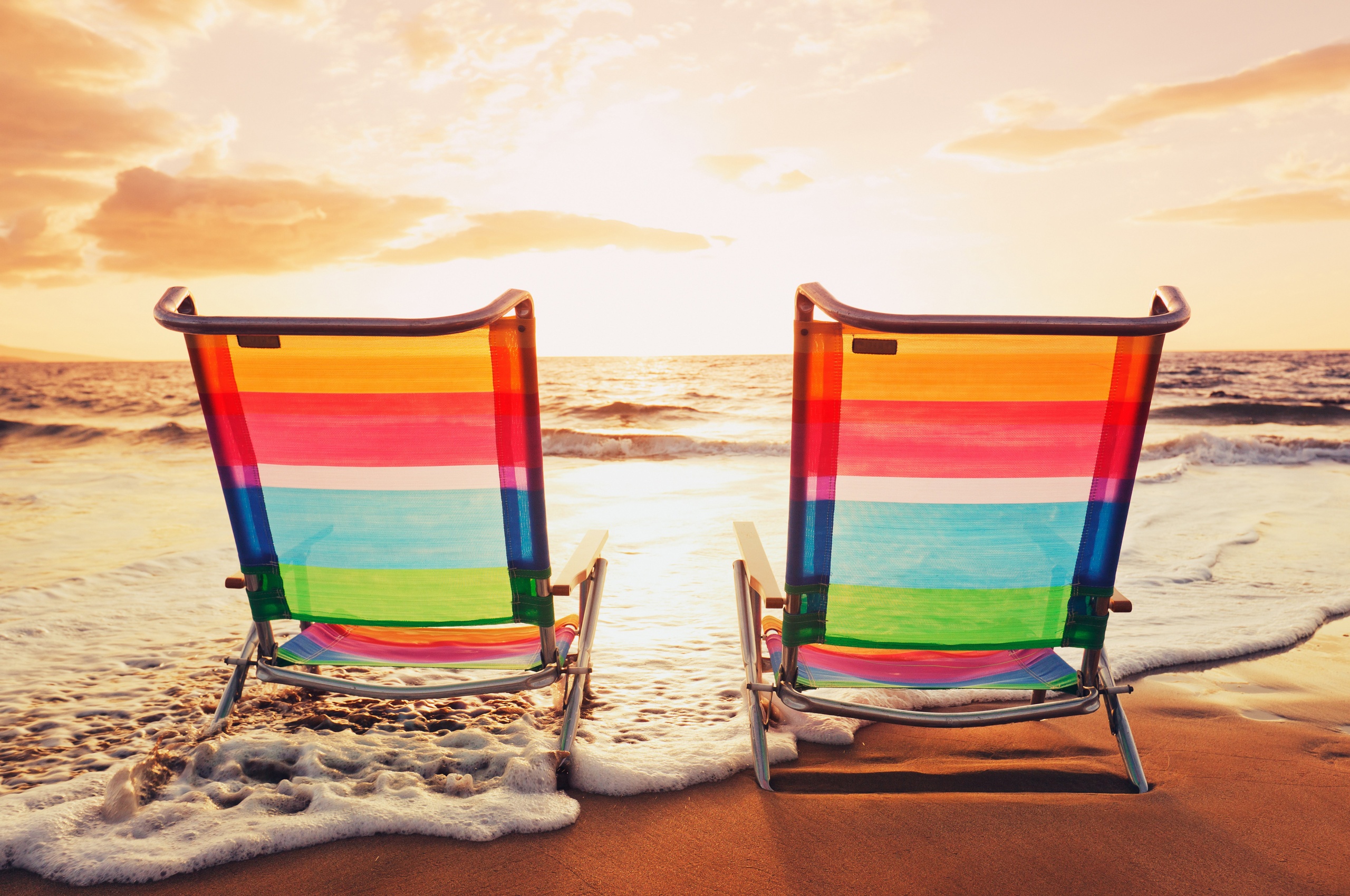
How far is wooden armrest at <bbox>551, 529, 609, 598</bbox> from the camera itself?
1947mm

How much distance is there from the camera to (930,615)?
190 centimetres

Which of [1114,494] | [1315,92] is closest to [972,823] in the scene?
[1114,494]

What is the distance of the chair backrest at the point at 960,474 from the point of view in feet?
5.42

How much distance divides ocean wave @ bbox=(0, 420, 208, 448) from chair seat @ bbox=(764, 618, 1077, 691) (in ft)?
53.2

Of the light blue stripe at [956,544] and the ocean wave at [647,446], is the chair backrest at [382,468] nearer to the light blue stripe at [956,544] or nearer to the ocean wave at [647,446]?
the light blue stripe at [956,544]

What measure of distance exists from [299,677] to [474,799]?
63 centimetres

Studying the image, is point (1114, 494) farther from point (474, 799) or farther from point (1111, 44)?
point (1111, 44)

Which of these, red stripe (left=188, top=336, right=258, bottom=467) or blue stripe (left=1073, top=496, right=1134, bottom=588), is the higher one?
red stripe (left=188, top=336, right=258, bottom=467)

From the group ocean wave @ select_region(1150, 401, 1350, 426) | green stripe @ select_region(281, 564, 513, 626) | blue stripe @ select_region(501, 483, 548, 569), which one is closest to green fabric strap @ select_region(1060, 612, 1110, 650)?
blue stripe @ select_region(501, 483, 548, 569)

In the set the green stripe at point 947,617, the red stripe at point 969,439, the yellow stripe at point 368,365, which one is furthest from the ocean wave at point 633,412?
the red stripe at point 969,439

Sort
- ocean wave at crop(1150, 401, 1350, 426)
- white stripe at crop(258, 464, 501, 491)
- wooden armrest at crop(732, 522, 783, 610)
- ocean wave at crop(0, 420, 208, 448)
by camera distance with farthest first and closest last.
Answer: ocean wave at crop(1150, 401, 1350, 426) → ocean wave at crop(0, 420, 208, 448) → white stripe at crop(258, 464, 501, 491) → wooden armrest at crop(732, 522, 783, 610)

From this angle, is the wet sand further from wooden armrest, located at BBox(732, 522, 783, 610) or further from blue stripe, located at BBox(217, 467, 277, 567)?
blue stripe, located at BBox(217, 467, 277, 567)

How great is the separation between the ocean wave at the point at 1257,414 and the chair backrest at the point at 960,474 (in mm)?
19483

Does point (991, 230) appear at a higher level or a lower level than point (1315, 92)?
lower
